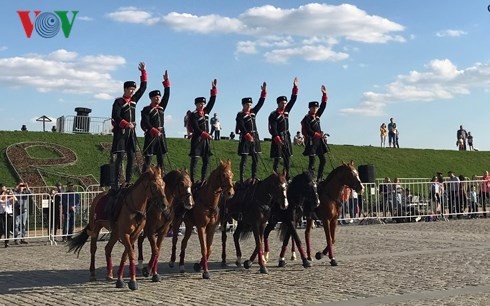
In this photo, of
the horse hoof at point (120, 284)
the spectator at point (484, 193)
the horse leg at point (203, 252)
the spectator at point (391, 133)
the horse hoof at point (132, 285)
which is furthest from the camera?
the spectator at point (391, 133)

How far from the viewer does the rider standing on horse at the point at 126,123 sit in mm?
13414

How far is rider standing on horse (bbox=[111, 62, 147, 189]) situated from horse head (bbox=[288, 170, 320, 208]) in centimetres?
364

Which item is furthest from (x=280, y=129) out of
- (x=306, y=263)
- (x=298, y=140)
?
(x=298, y=140)

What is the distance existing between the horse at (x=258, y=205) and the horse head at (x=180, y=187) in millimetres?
1963

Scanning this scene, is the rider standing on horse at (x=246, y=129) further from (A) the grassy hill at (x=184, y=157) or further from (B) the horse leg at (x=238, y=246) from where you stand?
(A) the grassy hill at (x=184, y=157)

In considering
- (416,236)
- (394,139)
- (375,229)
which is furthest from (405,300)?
(394,139)

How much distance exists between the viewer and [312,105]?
17.4 metres

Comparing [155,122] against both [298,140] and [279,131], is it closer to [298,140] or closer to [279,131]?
[279,131]

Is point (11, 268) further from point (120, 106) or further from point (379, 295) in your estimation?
point (379, 295)

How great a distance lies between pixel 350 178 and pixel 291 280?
356 cm

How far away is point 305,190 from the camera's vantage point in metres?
14.1

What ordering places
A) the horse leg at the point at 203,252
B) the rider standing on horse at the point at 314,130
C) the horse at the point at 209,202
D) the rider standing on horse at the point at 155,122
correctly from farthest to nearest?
the rider standing on horse at the point at 314,130 < the rider standing on horse at the point at 155,122 < the horse at the point at 209,202 < the horse leg at the point at 203,252

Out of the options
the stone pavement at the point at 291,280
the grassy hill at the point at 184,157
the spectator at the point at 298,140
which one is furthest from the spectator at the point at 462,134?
the stone pavement at the point at 291,280

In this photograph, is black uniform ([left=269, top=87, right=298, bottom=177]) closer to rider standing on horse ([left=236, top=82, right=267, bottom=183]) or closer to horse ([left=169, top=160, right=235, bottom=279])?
rider standing on horse ([left=236, top=82, right=267, bottom=183])
